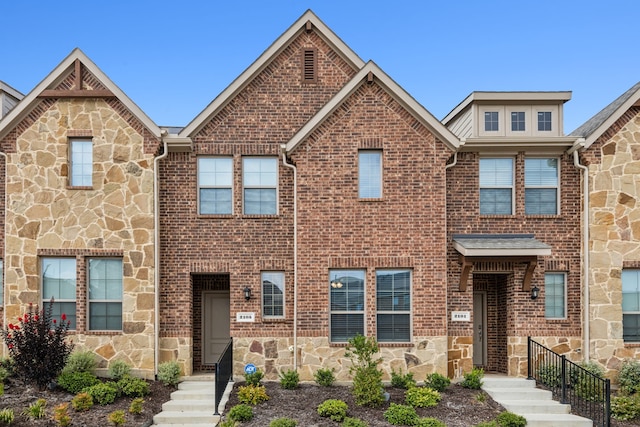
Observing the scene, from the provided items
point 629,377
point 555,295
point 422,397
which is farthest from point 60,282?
point 629,377

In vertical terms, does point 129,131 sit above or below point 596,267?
above

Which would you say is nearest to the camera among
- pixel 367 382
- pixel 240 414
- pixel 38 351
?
pixel 240 414

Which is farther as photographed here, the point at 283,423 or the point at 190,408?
the point at 190,408

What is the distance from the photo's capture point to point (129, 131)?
43.4ft

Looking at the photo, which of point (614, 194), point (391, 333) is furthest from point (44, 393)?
point (614, 194)

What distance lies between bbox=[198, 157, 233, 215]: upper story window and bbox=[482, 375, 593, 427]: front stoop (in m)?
7.54

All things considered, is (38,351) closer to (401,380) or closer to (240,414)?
(240,414)

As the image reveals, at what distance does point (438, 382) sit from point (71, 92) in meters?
10.9

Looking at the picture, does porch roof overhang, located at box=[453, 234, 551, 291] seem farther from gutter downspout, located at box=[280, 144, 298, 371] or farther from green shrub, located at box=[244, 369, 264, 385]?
green shrub, located at box=[244, 369, 264, 385]

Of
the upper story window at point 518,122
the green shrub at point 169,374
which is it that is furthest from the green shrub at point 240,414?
the upper story window at point 518,122

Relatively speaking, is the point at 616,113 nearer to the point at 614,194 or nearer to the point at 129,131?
the point at 614,194

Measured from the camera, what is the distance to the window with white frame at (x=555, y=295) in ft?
45.0

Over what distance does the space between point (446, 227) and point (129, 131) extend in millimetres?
8032

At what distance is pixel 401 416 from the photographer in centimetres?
1034
